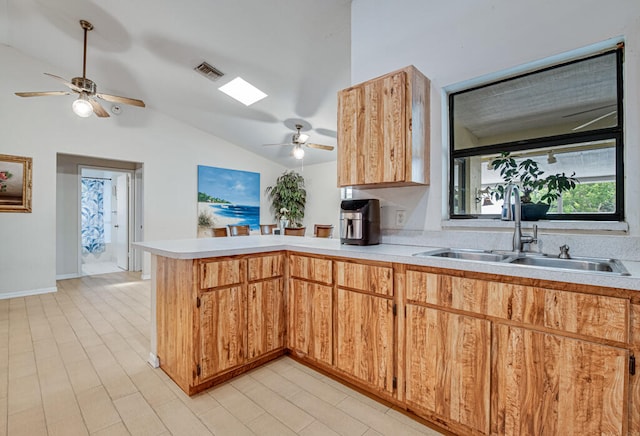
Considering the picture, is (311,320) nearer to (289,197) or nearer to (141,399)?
(141,399)

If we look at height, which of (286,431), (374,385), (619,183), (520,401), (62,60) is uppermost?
(62,60)

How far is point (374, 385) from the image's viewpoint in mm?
1799

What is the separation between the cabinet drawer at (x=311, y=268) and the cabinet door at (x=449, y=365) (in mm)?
603

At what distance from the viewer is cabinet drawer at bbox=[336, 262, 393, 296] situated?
173cm

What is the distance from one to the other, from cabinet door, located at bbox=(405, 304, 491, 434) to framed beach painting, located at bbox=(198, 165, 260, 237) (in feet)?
16.7

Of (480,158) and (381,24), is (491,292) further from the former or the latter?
(381,24)

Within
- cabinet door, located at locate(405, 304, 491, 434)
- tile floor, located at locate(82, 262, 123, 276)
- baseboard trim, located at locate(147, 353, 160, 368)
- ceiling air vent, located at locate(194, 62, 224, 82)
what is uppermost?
ceiling air vent, located at locate(194, 62, 224, 82)

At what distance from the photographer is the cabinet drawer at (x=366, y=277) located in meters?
1.73

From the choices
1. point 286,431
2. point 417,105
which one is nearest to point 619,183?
point 417,105

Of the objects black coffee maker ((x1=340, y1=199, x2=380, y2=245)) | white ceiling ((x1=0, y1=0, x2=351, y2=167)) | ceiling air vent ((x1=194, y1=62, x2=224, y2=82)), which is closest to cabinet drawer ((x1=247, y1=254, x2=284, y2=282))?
black coffee maker ((x1=340, y1=199, x2=380, y2=245))

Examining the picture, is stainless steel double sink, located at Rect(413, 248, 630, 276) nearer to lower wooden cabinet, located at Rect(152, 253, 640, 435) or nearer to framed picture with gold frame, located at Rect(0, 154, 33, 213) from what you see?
lower wooden cabinet, located at Rect(152, 253, 640, 435)

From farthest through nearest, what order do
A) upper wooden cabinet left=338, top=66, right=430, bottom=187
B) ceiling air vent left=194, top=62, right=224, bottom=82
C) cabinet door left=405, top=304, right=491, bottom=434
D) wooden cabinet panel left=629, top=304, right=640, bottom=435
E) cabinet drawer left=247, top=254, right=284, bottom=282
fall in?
ceiling air vent left=194, top=62, right=224, bottom=82 < cabinet drawer left=247, top=254, right=284, bottom=282 < upper wooden cabinet left=338, top=66, right=430, bottom=187 < cabinet door left=405, top=304, right=491, bottom=434 < wooden cabinet panel left=629, top=304, right=640, bottom=435

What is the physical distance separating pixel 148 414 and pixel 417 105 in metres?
2.54

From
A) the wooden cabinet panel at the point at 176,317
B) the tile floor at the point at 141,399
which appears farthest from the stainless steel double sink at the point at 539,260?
the wooden cabinet panel at the point at 176,317
